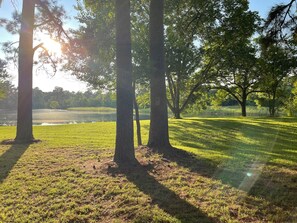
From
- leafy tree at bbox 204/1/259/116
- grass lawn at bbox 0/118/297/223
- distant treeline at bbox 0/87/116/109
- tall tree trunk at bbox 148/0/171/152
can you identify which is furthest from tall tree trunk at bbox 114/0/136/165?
distant treeline at bbox 0/87/116/109

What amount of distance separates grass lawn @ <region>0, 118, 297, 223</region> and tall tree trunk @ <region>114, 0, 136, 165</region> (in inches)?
16.1

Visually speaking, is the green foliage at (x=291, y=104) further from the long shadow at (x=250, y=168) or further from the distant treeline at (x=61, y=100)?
the distant treeline at (x=61, y=100)

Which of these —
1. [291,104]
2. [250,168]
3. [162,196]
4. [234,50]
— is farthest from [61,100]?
[162,196]

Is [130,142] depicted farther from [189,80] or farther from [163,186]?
[189,80]

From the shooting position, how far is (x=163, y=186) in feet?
14.5

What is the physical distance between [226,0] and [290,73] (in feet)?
43.6

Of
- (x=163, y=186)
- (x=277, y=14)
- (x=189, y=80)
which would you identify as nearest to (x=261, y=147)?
(x=277, y=14)

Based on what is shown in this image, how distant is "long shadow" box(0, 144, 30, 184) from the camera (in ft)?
18.9

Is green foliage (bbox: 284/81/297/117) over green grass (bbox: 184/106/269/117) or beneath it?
over

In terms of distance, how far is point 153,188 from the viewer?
4.34 m

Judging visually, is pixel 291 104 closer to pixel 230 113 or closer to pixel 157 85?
pixel 230 113

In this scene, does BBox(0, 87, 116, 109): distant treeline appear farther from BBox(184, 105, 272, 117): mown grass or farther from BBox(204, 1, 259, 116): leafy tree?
BBox(204, 1, 259, 116): leafy tree

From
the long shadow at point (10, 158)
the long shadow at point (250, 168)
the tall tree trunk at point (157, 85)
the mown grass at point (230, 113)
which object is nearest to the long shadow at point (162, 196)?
the long shadow at point (250, 168)

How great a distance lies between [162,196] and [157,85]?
140 inches
